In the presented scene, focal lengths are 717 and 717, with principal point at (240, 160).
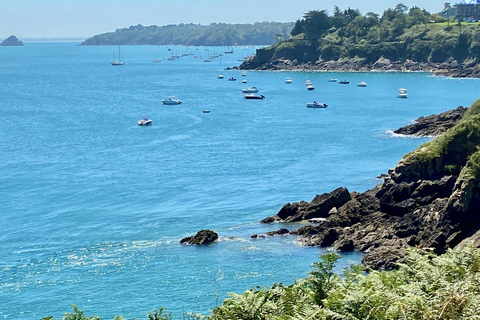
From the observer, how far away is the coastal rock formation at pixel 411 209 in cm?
4319

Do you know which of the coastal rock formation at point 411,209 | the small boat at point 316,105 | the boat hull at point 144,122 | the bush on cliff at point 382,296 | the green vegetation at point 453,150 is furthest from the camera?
the small boat at point 316,105

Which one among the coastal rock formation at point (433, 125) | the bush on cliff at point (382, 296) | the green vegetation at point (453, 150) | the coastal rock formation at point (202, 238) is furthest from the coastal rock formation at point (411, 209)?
the coastal rock formation at point (433, 125)

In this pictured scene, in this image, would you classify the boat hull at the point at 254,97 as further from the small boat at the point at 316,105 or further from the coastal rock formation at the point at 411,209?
the coastal rock formation at the point at 411,209

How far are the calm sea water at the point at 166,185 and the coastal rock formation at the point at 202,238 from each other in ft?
2.96

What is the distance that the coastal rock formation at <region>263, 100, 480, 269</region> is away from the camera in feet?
142

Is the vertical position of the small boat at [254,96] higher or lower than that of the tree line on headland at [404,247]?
lower

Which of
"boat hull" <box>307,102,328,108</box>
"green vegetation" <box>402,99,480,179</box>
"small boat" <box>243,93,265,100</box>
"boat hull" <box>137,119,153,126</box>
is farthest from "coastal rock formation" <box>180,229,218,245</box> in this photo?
"small boat" <box>243,93,265,100</box>

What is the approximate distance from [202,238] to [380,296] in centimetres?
3008

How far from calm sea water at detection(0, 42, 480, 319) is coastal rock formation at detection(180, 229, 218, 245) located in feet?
2.96

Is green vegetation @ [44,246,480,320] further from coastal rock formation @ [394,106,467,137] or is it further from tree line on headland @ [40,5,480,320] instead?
coastal rock formation @ [394,106,467,137]

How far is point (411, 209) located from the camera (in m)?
48.2

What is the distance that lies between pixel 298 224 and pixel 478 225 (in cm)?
1384

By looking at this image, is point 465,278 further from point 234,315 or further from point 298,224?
point 298,224

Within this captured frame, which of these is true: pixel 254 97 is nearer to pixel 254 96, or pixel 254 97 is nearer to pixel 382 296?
pixel 254 96
